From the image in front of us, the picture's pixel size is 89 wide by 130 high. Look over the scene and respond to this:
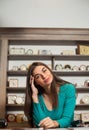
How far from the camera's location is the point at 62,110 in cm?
142

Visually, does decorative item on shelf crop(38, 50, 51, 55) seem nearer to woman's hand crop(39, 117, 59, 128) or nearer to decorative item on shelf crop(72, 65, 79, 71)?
decorative item on shelf crop(72, 65, 79, 71)

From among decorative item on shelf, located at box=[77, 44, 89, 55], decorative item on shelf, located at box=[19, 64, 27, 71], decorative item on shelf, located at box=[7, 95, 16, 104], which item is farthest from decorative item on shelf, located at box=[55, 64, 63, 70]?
decorative item on shelf, located at box=[7, 95, 16, 104]

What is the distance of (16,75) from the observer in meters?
3.26

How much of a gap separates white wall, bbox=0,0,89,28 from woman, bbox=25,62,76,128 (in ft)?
6.46

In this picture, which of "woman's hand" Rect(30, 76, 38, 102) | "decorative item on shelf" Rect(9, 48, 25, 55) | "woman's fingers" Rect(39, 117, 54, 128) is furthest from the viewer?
"decorative item on shelf" Rect(9, 48, 25, 55)

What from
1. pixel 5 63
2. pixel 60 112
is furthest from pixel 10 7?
pixel 60 112

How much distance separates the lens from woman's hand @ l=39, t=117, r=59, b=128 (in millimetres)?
1258

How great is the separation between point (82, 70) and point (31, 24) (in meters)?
1.04

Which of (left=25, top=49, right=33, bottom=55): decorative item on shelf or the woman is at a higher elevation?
(left=25, top=49, right=33, bottom=55): decorative item on shelf

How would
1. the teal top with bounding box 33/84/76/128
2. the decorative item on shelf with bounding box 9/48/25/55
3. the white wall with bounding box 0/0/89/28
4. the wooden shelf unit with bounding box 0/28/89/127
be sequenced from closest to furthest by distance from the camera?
the teal top with bounding box 33/84/76/128 < the wooden shelf unit with bounding box 0/28/89/127 < the decorative item on shelf with bounding box 9/48/25/55 < the white wall with bounding box 0/0/89/28

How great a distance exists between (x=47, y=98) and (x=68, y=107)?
18cm

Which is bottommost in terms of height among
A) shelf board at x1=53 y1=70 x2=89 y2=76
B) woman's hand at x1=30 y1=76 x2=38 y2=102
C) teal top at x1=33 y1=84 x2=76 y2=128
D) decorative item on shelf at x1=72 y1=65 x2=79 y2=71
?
teal top at x1=33 y1=84 x2=76 y2=128

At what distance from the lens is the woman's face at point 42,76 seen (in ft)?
4.84

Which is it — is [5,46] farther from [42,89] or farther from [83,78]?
[42,89]
